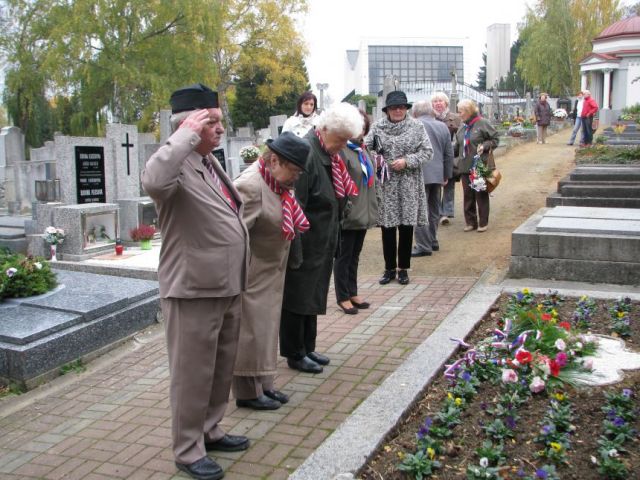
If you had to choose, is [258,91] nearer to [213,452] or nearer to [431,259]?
[431,259]

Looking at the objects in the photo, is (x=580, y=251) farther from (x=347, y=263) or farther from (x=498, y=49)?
(x=498, y=49)

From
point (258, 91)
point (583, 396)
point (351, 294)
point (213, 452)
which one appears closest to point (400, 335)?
point (351, 294)

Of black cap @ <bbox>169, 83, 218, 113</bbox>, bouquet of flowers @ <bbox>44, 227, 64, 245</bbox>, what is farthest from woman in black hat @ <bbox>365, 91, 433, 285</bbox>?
bouquet of flowers @ <bbox>44, 227, 64, 245</bbox>

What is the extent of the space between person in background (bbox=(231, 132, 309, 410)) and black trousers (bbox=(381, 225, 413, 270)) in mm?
2749

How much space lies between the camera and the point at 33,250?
8391mm

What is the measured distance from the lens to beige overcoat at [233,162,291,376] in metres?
3.69

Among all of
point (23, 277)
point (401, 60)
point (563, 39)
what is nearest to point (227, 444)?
point (23, 277)

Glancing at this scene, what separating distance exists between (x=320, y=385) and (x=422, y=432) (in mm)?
1233

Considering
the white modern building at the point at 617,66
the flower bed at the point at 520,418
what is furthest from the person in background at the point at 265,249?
the white modern building at the point at 617,66

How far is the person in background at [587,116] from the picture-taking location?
18969 mm

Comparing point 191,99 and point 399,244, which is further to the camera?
point 399,244

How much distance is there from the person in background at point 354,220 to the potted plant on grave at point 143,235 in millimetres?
3898

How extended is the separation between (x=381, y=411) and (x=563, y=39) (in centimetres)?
4987

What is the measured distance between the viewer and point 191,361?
3.06m
